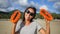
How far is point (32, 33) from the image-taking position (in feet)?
6.06

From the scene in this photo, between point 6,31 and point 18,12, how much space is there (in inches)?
8.4

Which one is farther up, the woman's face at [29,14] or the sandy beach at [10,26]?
the woman's face at [29,14]

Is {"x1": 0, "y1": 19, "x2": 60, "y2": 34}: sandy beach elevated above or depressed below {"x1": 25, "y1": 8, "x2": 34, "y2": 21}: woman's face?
below

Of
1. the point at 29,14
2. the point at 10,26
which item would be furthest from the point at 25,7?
the point at 10,26

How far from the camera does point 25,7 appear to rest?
6.16 feet

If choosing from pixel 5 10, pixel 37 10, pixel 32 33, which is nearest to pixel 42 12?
pixel 37 10

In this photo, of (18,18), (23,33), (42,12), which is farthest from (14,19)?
(42,12)

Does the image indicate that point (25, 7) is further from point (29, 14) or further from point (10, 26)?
point (10, 26)

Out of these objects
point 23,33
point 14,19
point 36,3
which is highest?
point 36,3

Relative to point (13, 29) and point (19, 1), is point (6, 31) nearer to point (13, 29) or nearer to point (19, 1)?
point (13, 29)

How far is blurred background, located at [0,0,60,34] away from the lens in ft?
6.09

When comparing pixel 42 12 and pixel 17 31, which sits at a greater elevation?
pixel 42 12

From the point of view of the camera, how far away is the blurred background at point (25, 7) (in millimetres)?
1856

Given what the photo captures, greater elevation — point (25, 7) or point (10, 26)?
point (25, 7)
